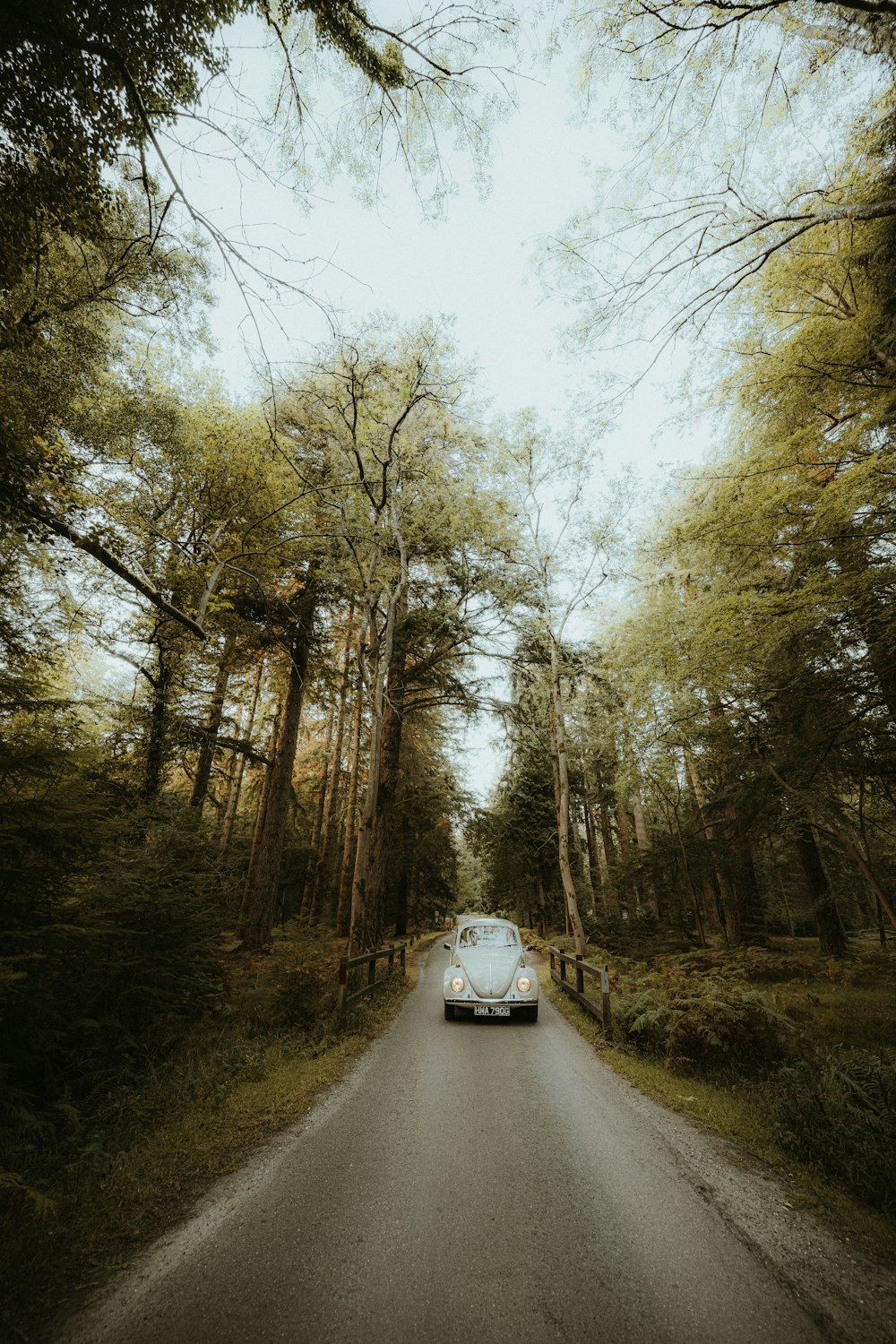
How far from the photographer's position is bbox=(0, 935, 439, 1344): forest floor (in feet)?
8.15

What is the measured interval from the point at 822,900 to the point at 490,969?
7339 millimetres

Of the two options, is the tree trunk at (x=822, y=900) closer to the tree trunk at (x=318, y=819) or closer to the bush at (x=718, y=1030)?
the bush at (x=718, y=1030)

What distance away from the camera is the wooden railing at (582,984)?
722 cm

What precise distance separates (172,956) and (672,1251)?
211 inches

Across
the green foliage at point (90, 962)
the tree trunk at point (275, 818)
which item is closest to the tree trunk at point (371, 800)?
the tree trunk at point (275, 818)

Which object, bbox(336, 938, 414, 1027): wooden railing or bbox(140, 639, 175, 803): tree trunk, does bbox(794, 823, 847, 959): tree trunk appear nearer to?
bbox(336, 938, 414, 1027): wooden railing

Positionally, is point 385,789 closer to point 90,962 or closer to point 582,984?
point 582,984

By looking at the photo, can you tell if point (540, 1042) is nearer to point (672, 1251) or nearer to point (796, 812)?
point (672, 1251)

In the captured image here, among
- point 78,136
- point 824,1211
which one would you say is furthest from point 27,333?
point 824,1211

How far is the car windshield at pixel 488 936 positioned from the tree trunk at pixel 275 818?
497 cm

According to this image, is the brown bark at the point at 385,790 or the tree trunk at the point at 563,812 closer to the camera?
the brown bark at the point at 385,790

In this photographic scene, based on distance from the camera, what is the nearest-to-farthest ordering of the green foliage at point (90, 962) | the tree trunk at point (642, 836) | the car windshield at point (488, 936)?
the green foliage at point (90, 962), the car windshield at point (488, 936), the tree trunk at point (642, 836)

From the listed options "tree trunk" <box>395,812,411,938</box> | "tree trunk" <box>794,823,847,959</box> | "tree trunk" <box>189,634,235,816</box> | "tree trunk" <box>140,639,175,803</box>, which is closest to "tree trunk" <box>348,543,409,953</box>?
"tree trunk" <box>189,634,235,816</box>

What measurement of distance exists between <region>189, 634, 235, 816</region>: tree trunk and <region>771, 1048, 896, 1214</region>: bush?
33.4ft
